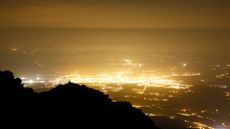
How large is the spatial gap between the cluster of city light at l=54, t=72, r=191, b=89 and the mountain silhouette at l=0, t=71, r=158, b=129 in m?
76.8

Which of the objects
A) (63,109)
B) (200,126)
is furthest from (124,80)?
(63,109)

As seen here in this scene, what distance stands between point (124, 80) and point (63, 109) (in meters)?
86.5

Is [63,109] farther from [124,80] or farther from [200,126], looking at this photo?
[124,80]

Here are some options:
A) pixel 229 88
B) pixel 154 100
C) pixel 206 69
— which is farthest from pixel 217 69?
pixel 154 100

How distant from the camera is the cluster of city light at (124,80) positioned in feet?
328

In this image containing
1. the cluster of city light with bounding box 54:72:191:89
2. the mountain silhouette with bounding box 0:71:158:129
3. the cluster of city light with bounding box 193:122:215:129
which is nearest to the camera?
the mountain silhouette with bounding box 0:71:158:129

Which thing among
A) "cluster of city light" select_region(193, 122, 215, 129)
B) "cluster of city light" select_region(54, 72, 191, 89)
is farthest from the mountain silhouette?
"cluster of city light" select_region(54, 72, 191, 89)

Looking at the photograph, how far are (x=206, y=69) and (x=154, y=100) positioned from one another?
60.8m

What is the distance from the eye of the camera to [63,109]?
64.0 feet

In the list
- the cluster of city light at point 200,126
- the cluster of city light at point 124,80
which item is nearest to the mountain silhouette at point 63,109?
the cluster of city light at point 200,126

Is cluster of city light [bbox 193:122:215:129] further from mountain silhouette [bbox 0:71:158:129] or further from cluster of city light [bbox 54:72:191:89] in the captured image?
mountain silhouette [bbox 0:71:158:129]

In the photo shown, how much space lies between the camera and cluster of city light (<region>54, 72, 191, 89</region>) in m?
100

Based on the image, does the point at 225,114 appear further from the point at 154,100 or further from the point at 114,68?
the point at 114,68

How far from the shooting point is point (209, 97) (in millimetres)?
82812
